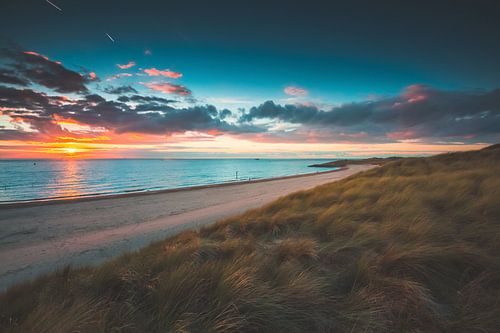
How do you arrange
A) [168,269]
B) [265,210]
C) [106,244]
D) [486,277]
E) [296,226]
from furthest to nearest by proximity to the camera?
[265,210], [106,244], [296,226], [168,269], [486,277]

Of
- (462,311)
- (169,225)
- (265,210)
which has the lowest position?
(169,225)

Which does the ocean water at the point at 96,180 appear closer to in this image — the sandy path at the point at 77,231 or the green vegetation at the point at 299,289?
the sandy path at the point at 77,231

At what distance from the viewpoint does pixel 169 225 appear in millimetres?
9922

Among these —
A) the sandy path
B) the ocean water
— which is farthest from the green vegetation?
the ocean water

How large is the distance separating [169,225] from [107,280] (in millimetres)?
7021

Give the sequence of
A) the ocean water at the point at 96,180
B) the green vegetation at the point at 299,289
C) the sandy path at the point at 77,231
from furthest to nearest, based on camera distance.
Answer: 1. the ocean water at the point at 96,180
2. the sandy path at the point at 77,231
3. the green vegetation at the point at 299,289

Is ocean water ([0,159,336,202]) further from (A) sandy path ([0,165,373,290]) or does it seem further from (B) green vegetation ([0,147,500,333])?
(B) green vegetation ([0,147,500,333])

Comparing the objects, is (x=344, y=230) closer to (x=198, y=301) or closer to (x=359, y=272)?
(x=359, y=272)

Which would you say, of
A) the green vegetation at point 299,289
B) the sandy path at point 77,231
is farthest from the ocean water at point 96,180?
the green vegetation at point 299,289

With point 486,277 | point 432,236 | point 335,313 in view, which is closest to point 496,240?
point 432,236

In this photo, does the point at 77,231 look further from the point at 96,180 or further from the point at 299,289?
the point at 96,180

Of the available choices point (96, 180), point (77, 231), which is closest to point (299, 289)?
point (77, 231)

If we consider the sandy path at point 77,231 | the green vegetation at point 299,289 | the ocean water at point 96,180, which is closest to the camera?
the green vegetation at point 299,289

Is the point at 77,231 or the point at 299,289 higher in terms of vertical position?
the point at 299,289
